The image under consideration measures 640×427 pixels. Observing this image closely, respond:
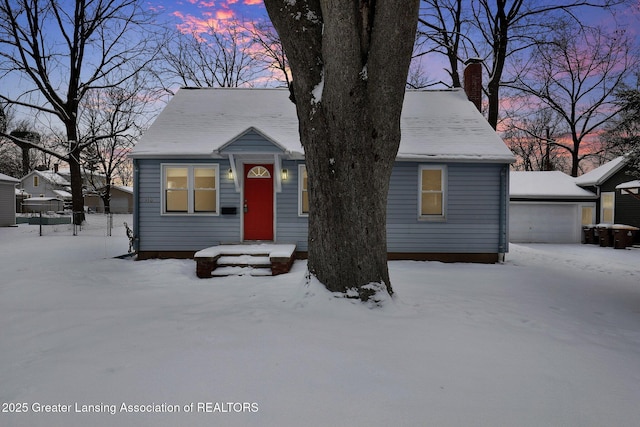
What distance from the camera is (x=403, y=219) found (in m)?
9.61

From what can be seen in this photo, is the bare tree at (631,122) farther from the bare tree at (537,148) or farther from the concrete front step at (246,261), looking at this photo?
the bare tree at (537,148)

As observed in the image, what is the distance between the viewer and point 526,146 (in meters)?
34.5

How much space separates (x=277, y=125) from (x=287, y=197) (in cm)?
262

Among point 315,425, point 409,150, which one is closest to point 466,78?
point 409,150

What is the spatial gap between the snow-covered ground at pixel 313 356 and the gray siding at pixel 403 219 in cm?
337

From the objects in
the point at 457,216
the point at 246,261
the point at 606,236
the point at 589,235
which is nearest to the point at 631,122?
the point at 457,216

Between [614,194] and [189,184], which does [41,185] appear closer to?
[189,184]

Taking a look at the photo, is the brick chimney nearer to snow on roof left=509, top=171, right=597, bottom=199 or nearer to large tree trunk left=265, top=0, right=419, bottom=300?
snow on roof left=509, top=171, right=597, bottom=199

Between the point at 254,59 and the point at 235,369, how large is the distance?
23.5 meters

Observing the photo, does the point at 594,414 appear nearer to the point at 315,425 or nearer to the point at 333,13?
the point at 315,425

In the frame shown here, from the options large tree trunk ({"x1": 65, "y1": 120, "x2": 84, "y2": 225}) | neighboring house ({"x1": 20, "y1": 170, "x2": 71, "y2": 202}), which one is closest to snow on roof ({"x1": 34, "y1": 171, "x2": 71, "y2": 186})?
neighboring house ({"x1": 20, "y1": 170, "x2": 71, "y2": 202})

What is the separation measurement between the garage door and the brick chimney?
6.31 m

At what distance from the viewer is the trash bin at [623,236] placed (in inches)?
531

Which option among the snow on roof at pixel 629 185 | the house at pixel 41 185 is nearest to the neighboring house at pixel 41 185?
the house at pixel 41 185
